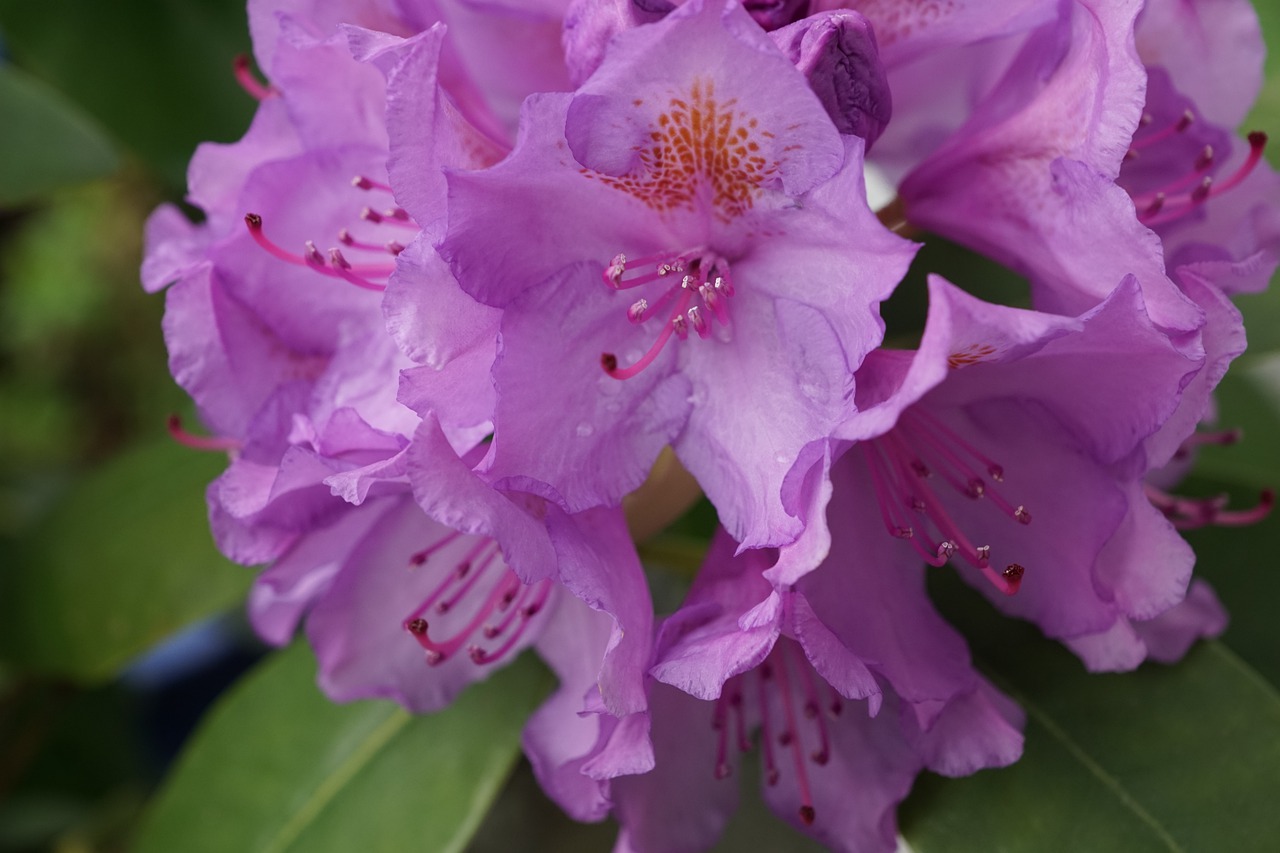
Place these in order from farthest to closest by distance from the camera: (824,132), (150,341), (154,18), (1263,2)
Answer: (150,341) → (154,18) → (1263,2) → (824,132)

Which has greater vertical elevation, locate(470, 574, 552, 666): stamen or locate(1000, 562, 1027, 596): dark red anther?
locate(1000, 562, 1027, 596): dark red anther

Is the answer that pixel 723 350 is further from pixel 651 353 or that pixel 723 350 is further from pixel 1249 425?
pixel 1249 425

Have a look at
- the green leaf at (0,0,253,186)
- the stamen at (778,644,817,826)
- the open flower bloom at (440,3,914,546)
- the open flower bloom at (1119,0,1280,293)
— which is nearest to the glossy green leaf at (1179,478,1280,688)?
the open flower bloom at (1119,0,1280,293)

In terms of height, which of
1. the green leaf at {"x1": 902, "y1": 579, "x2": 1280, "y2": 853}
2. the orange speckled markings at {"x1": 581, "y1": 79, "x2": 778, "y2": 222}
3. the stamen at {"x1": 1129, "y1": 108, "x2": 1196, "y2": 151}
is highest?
the orange speckled markings at {"x1": 581, "y1": 79, "x2": 778, "y2": 222}

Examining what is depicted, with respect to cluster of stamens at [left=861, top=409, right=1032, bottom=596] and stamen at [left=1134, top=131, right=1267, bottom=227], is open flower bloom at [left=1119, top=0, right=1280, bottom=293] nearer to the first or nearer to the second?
stamen at [left=1134, top=131, right=1267, bottom=227]

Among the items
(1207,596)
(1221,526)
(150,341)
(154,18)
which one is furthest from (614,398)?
(150,341)

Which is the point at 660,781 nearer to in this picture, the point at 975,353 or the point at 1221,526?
the point at 975,353

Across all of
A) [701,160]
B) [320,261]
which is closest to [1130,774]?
[701,160]
